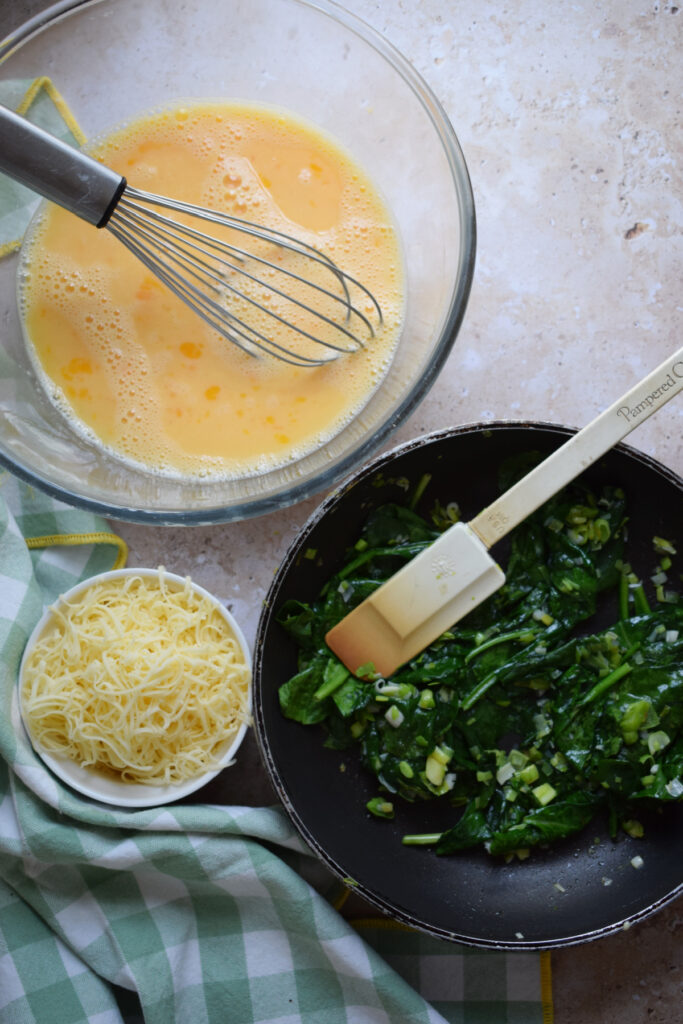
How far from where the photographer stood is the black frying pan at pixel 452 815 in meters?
1.76

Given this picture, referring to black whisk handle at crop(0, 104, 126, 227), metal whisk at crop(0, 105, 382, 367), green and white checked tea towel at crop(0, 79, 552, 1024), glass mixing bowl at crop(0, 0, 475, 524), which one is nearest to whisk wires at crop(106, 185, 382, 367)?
metal whisk at crop(0, 105, 382, 367)

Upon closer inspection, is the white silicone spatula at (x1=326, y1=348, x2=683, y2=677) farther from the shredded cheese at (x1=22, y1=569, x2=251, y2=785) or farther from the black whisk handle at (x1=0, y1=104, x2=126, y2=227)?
the black whisk handle at (x1=0, y1=104, x2=126, y2=227)

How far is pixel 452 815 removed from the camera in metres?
1.89

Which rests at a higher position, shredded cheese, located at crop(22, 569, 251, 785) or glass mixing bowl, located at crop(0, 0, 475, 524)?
glass mixing bowl, located at crop(0, 0, 475, 524)

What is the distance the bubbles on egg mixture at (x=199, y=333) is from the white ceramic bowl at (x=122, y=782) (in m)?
0.31

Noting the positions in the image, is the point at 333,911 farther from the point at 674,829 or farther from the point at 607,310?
the point at 607,310

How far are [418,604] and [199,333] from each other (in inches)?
27.5

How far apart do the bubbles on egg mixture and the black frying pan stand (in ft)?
0.67

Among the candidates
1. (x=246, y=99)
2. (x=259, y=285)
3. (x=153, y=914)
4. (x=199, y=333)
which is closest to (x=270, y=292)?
(x=259, y=285)

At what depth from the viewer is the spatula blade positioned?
1.70 m

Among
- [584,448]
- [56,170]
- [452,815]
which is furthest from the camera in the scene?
[452,815]

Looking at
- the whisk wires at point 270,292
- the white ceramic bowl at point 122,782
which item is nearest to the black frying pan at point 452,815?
the white ceramic bowl at point 122,782

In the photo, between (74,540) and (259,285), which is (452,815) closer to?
(74,540)

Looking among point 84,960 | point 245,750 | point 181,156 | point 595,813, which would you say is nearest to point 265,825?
point 245,750
